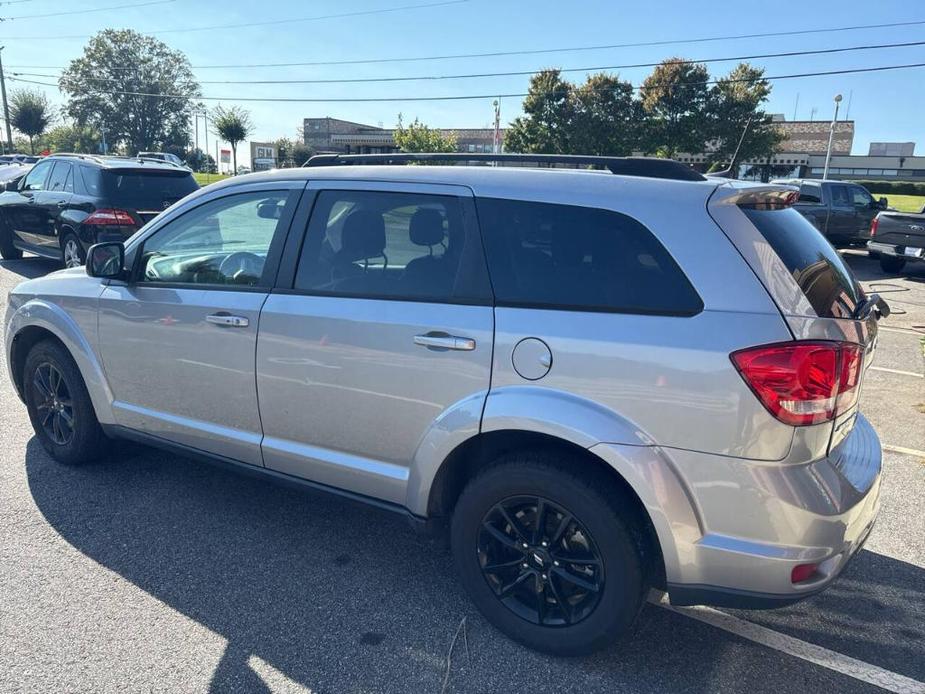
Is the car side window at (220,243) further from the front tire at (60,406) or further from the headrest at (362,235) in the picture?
the front tire at (60,406)

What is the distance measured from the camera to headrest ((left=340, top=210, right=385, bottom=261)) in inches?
124

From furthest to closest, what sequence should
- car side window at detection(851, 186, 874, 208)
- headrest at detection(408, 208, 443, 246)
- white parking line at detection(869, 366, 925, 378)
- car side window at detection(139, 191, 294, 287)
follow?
car side window at detection(851, 186, 874, 208), white parking line at detection(869, 366, 925, 378), car side window at detection(139, 191, 294, 287), headrest at detection(408, 208, 443, 246)

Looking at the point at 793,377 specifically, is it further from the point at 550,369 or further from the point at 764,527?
the point at 550,369

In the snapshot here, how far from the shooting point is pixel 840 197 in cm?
1695

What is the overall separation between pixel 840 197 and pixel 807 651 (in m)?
16.9

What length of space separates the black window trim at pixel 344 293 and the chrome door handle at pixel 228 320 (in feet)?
0.67

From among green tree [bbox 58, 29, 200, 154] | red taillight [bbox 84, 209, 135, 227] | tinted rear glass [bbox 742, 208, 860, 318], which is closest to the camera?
tinted rear glass [bbox 742, 208, 860, 318]

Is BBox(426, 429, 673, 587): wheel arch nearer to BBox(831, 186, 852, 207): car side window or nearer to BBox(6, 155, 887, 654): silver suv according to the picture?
BBox(6, 155, 887, 654): silver suv

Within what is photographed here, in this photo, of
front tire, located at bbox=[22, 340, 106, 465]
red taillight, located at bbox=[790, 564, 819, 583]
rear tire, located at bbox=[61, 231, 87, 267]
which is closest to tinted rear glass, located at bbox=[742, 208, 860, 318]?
red taillight, located at bbox=[790, 564, 819, 583]

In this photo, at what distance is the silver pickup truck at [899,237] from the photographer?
1366 cm

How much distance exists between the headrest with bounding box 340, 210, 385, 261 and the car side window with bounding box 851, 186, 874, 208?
17422 mm

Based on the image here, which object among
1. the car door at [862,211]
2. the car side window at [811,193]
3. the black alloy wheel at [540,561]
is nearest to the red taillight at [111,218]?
the black alloy wheel at [540,561]

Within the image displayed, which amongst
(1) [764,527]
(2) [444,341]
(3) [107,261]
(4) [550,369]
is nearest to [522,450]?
(4) [550,369]

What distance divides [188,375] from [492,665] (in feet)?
6.67
